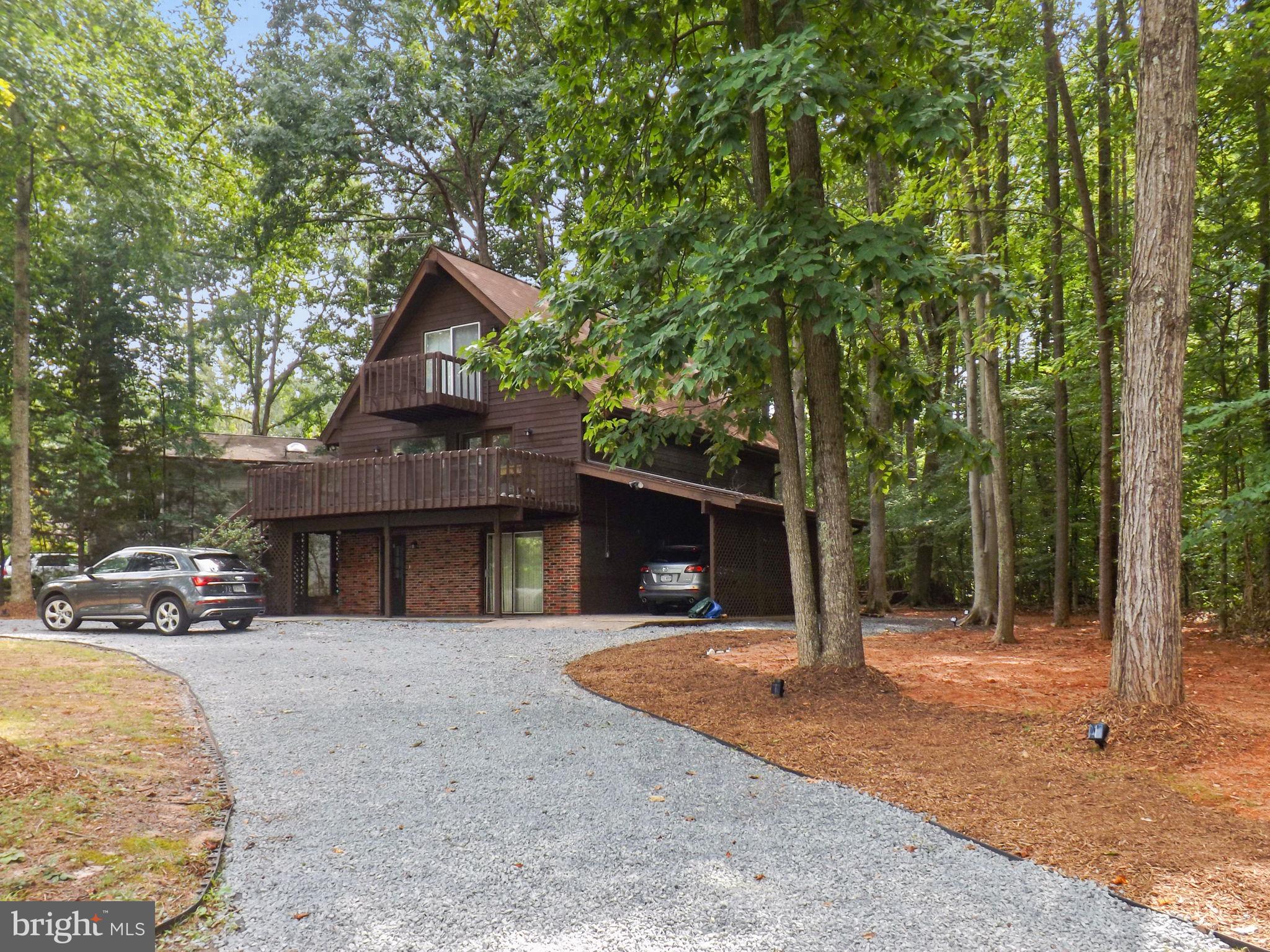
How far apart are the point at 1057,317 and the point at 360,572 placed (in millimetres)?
17066

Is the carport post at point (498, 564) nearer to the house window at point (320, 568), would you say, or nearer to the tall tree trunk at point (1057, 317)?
the house window at point (320, 568)

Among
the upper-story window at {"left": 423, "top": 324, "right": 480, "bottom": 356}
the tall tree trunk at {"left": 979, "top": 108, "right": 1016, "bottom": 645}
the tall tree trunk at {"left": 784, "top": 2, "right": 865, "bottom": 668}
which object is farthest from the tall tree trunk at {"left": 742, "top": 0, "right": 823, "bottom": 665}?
the upper-story window at {"left": 423, "top": 324, "right": 480, "bottom": 356}

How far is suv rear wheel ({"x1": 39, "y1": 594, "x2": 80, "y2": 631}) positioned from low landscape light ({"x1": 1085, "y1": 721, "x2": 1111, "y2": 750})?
1642 centimetres

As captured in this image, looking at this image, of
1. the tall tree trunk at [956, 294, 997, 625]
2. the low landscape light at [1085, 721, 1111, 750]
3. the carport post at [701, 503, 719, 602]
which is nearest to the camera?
the low landscape light at [1085, 721, 1111, 750]

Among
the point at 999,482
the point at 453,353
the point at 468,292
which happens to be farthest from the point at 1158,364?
the point at 453,353

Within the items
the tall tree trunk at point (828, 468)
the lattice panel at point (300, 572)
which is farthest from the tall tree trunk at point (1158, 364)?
the lattice panel at point (300, 572)

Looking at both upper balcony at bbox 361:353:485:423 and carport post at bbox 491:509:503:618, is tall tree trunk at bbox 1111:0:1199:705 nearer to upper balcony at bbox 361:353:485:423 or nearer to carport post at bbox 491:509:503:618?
carport post at bbox 491:509:503:618

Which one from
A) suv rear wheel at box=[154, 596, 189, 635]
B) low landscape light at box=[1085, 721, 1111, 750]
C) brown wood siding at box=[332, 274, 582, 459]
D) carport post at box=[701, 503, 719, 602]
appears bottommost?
low landscape light at box=[1085, 721, 1111, 750]

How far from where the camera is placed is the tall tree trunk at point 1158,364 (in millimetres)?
6957

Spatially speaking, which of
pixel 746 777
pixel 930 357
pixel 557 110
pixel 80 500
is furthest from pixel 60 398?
pixel 746 777

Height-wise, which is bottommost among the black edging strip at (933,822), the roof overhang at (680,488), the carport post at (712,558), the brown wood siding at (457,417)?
the black edging strip at (933,822)

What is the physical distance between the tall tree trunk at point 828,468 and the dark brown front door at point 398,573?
16.0 metres

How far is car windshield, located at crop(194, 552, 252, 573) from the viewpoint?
610 inches

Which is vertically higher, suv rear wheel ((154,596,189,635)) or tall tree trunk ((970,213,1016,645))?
tall tree trunk ((970,213,1016,645))
